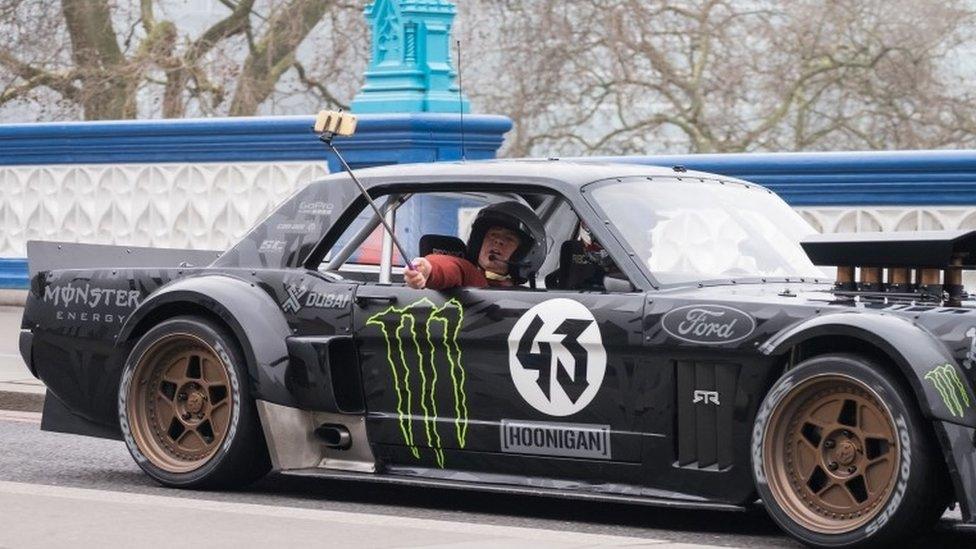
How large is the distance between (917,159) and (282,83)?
45.1 feet

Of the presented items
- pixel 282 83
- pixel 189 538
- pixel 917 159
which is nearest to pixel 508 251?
pixel 189 538

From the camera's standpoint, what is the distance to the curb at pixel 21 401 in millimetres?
13305

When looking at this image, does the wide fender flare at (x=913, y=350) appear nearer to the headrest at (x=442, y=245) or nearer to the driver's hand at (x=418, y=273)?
the driver's hand at (x=418, y=273)

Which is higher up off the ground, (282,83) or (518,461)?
(282,83)

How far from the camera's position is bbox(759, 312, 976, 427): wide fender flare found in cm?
700

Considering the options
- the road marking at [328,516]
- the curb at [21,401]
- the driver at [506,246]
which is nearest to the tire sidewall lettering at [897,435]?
the road marking at [328,516]

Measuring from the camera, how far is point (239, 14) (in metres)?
27.8

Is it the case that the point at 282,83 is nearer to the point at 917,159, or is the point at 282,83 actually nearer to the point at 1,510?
the point at 917,159

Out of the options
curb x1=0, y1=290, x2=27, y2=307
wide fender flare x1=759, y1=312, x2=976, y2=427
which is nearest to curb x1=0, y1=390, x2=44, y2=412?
wide fender flare x1=759, y1=312, x2=976, y2=427

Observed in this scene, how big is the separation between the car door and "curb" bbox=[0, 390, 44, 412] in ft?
16.8

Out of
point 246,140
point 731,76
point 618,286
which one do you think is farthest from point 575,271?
point 731,76

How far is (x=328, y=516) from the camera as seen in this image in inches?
302

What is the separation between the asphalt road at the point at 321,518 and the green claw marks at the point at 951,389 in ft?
2.77

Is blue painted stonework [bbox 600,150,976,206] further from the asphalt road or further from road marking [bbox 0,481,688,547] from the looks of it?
road marking [bbox 0,481,688,547]
